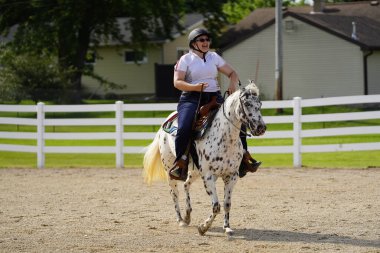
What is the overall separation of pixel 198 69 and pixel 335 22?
33.1m

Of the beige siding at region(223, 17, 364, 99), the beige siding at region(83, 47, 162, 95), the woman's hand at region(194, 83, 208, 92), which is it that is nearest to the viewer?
the woman's hand at region(194, 83, 208, 92)

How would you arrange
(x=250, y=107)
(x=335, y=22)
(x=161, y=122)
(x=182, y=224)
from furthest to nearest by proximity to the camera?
1. (x=335, y=22)
2. (x=161, y=122)
3. (x=182, y=224)
4. (x=250, y=107)

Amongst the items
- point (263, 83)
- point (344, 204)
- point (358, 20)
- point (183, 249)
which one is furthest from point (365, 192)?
point (358, 20)

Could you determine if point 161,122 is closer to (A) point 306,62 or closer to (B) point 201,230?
(B) point 201,230

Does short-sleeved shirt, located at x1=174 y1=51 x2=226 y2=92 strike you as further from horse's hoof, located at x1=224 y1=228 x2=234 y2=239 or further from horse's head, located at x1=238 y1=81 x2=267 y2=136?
horse's hoof, located at x1=224 y1=228 x2=234 y2=239

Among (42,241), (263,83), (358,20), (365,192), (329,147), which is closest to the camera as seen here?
(42,241)

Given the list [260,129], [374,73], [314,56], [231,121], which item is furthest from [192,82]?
[314,56]

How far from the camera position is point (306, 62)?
39.8 m

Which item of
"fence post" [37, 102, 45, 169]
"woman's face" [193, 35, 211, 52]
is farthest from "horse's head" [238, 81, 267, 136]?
"fence post" [37, 102, 45, 169]

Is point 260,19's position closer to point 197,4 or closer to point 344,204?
point 197,4

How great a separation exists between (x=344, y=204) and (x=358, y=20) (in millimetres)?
33805

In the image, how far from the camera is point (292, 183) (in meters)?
14.3

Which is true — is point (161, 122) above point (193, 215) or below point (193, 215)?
above

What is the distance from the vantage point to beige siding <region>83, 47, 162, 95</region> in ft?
167
